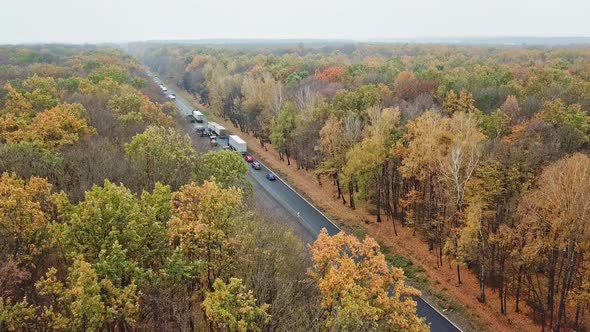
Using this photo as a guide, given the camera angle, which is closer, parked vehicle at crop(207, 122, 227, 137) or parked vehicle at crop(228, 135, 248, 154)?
parked vehicle at crop(228, 135, 248, 154)

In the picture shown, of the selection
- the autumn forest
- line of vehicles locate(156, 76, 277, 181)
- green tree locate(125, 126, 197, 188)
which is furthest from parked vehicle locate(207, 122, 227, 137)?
green tree locate(125, 126, 197, 188)

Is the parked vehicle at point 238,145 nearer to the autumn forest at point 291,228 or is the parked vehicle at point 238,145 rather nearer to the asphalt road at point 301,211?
the asphalt road at point 301,211

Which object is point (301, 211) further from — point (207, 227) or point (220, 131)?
point (220, 131)

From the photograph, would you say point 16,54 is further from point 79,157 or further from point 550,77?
point 550,77

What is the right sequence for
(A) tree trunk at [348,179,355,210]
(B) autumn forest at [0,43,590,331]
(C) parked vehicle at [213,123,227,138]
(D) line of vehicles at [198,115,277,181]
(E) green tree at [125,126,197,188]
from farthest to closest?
(C) parked vehicle at [213,123,227,138] → (D) line of vehicles at [198,115,277,181] → (A) tree trunk at [348,179,355,210] → (E) green tree at [125,126,197,188] → (B) autumn forest at [0,43,590,331]

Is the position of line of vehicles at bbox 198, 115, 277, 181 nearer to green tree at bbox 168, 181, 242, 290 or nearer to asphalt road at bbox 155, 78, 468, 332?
asphalt road at bbox 155, 78, 468, 332

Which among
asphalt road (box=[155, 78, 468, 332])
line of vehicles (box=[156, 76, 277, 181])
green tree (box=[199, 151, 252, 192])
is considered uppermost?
green tree (box=[199, 151, 252, 192])

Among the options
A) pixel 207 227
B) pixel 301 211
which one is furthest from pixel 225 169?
pixel 301 211

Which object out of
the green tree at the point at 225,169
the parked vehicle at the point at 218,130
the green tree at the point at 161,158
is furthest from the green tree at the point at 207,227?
the parked vehicle at the point at 218,130

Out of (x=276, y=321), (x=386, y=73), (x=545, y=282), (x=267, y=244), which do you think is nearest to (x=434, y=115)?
(x=545, y=282)
